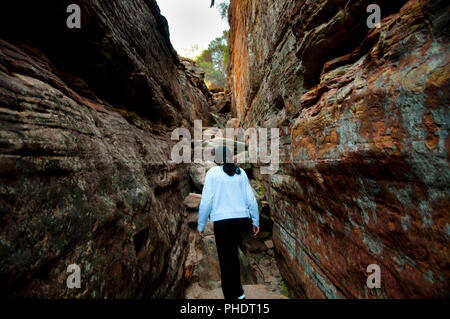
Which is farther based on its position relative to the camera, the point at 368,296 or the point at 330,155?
the point at 330,155

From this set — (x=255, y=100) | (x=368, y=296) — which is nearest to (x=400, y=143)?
(x=368, y=296)

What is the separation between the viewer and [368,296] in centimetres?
159

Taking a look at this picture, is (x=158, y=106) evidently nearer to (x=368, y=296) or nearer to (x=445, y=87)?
(x=445, y=87)

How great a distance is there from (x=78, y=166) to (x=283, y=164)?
3.36 metres

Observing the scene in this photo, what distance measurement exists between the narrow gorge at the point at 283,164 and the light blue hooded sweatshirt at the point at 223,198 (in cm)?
84

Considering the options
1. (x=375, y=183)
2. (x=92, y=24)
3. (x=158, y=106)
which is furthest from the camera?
(x=158, y=106)

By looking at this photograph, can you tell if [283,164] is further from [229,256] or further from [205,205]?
[229,256]

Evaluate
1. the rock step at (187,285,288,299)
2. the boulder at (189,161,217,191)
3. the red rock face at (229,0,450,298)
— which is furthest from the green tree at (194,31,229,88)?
the rock step at (187,285,288,299)

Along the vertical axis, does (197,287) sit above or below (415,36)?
below

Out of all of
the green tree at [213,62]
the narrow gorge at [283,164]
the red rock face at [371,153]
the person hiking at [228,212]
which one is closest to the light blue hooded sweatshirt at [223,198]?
the person hiking at [228,212]

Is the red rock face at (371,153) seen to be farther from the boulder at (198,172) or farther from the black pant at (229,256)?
the boulder at (198,172)

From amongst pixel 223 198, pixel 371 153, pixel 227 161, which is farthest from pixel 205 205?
pixel 371 153

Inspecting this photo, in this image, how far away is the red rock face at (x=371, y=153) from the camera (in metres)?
1.09

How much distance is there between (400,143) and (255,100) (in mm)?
5901
